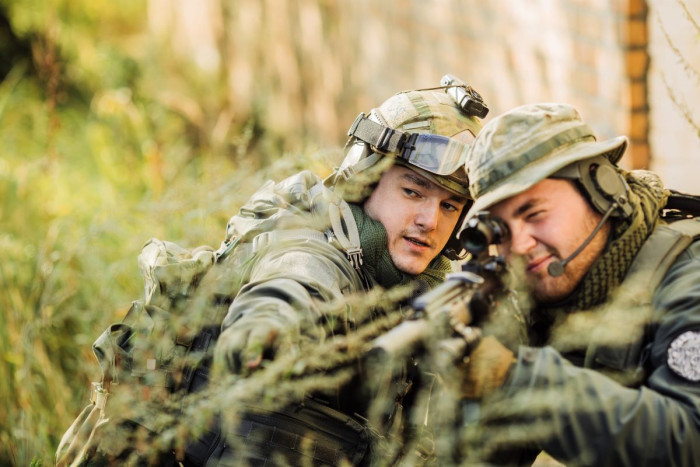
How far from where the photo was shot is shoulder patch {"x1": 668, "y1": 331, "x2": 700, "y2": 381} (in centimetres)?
202

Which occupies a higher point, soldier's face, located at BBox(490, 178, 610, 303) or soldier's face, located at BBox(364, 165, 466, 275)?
soldier's face, located at BBox(490, 178, 610, 303)

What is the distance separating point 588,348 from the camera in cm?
229

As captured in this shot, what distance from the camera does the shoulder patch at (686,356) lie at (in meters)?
2.02

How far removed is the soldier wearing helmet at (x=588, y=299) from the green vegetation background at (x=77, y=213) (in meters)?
1.75

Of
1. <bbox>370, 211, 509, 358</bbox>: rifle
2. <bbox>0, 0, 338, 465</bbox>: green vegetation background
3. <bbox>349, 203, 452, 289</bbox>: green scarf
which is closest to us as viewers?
<bbox>370, 211, 509, 358</bbox>: rifle

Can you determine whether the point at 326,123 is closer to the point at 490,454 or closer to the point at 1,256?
the point at 1,256

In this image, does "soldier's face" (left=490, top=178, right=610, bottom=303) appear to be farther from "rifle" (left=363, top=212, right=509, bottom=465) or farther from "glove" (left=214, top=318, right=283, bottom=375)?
"glove" (left=214, top=318, right=283, bottom=375)

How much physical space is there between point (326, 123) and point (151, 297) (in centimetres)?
581

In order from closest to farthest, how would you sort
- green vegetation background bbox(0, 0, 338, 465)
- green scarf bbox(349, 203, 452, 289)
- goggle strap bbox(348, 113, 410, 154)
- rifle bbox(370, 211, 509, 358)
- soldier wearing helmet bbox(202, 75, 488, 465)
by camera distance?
rifle bbox(370, 211, 509, 358), soldier wearing helmet bbox(202, 75, 488, 465), green scarf bbox(349, 203, 452, 289), goggle strap bbox(348, 113, 410, 154), green vegetation background bbox(0, 0, 338, 465)

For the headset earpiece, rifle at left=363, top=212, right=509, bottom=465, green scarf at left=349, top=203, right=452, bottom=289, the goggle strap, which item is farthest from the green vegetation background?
the headset earpiece

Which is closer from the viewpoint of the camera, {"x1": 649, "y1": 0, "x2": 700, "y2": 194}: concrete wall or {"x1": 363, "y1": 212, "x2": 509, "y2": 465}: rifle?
{"x1": 363, "y1": 212, "x2": 509, "y2": 465}: rifle

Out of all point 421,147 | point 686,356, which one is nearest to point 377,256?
point 421,147

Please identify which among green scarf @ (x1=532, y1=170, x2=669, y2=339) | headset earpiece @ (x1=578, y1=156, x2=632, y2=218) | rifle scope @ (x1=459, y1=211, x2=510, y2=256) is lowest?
green scarf @ (x1=532, y1=170, x2=669, y2=339)

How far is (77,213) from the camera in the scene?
519 cm
